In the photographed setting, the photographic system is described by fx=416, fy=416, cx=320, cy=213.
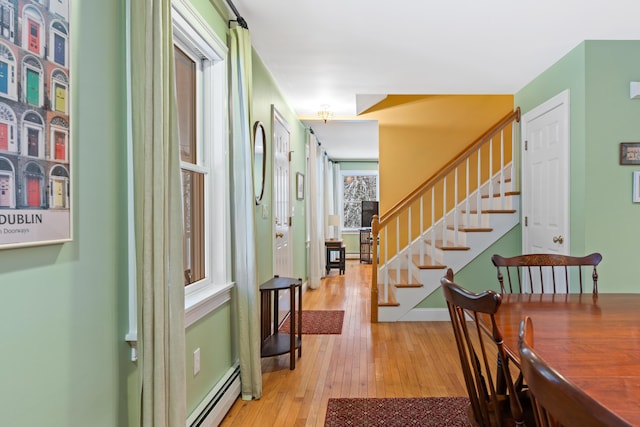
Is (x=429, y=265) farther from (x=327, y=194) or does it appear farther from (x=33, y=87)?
(x=327, y=194)

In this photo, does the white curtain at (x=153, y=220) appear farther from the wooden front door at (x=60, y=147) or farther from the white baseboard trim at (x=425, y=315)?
the white baseboard trim at (x=425, y=315)

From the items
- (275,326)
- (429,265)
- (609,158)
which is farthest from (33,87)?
(429,265)

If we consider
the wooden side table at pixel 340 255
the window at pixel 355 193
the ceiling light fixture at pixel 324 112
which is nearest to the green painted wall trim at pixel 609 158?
the ceiling light fixture at pixel 324 112

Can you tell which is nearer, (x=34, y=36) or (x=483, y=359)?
(x=34, y=36)

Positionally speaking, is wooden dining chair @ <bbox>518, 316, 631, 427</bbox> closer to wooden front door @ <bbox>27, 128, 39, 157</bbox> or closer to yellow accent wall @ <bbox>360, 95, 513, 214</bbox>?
wooden front door @ <bbox>27, 128, 39, 157</bbox>

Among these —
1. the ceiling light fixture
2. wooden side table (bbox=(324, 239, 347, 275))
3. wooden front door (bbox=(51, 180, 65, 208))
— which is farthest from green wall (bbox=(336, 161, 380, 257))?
wooden front door (bbox=(51, 180, 65, 208))

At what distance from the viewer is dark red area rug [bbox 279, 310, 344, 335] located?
4297mm

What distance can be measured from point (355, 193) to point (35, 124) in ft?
33.1

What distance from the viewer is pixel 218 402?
7.92 feet

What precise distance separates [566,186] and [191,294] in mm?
3130

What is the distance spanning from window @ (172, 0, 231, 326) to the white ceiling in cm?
49

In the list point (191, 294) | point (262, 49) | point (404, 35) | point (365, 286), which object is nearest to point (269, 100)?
point (262, 49)

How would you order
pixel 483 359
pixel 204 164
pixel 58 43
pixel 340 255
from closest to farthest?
pixel 58 43, pixel 483 359, pixel 204 164, pixel 340 255

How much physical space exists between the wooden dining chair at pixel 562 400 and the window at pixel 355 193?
10224 mm
